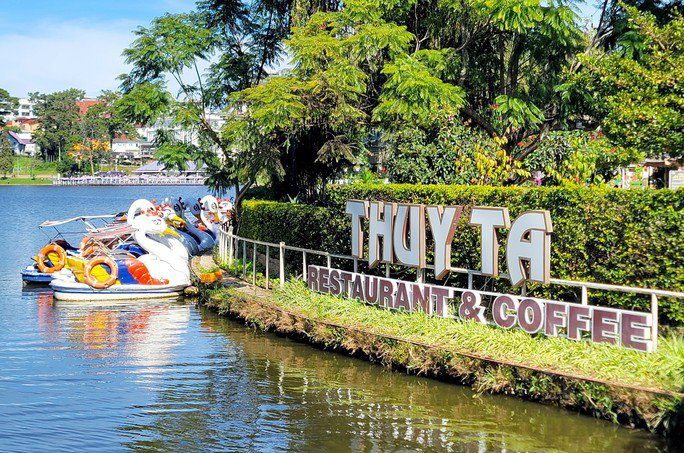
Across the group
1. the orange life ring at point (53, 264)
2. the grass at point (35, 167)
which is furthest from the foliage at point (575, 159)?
the grass at point (35, 167)

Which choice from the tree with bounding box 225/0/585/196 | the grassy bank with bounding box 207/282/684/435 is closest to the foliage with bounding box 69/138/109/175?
the tree with bounding box 225/0/585/196

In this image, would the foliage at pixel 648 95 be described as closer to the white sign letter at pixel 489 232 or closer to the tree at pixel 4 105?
the white sign letter at pixel 489 232

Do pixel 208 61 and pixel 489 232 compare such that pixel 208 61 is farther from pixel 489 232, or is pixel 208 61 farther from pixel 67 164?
pixel 67 164

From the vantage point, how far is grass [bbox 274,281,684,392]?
11.7 metres

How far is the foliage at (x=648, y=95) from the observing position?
52.6ft

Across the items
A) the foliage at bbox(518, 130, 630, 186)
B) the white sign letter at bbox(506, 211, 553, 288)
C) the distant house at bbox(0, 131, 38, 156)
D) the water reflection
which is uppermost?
the distant house at bbox(0, 131, 38, 156)

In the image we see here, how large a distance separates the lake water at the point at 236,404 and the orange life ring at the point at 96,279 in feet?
14.9

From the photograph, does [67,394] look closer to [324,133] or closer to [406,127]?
[406,127]

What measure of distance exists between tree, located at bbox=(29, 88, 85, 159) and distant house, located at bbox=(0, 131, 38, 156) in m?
17.6

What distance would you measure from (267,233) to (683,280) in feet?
47.7

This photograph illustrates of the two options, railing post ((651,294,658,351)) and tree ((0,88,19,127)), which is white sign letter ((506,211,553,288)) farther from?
tree ((0,88,19,127))

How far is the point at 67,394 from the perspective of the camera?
47.1 ft

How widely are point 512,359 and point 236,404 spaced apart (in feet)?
14.8

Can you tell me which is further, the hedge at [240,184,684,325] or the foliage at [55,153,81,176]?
the foliage at [55,153,81,176]
